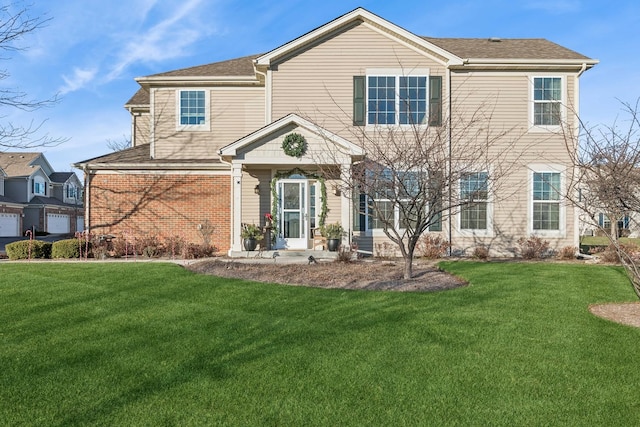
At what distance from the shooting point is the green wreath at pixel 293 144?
12.9 metres

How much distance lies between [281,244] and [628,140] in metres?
Result: 9.57

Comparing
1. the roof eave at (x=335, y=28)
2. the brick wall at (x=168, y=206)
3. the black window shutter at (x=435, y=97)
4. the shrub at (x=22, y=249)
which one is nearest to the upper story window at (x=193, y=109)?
the brick wall at (x=168, y=206)

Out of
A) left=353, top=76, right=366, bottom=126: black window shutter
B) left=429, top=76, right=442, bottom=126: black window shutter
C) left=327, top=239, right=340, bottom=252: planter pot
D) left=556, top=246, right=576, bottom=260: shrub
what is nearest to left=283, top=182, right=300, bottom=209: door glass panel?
left=327, top=239, right=340, bottom=252: planter pot

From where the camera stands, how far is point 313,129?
12.7 m

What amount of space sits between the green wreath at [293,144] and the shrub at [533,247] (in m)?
7.58

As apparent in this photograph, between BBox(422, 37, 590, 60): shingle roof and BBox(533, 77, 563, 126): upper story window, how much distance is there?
75cm

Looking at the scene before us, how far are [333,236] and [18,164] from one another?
36126 mm

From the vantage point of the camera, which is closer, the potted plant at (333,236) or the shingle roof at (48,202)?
the potted plant at (333,236)

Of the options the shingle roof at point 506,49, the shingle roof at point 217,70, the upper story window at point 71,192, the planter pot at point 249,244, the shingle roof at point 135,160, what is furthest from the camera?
the upper story window at point 71,192

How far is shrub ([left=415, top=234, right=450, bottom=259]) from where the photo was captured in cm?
1374

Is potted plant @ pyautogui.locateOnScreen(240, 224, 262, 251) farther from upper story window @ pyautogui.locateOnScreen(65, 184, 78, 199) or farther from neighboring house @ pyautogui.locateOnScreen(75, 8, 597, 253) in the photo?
upper story window @ pyautogui.locateOnScreen(65, 184, 78, 199)

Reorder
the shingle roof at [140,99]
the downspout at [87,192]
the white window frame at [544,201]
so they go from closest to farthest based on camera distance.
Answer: the white window frame at [544,201] < the downspout at [87,192] < the shingle roof at [140,99]

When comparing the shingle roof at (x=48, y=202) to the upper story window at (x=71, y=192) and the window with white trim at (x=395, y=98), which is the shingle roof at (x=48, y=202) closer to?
the upper story window at (x=71, y=192)

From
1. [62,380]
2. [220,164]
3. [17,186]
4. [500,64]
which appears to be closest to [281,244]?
[220,164]
